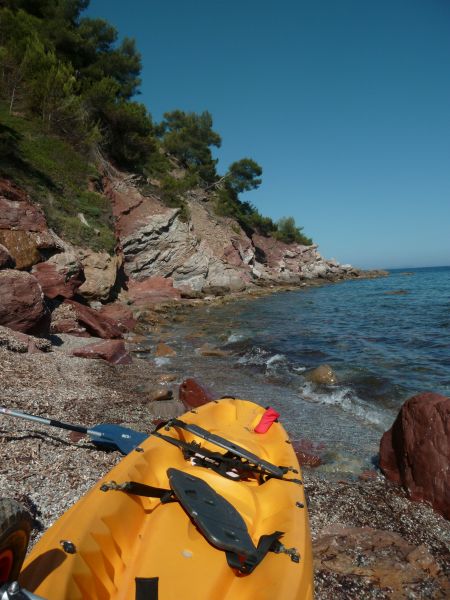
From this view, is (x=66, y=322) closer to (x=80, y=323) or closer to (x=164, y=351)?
(x=80, y=323)

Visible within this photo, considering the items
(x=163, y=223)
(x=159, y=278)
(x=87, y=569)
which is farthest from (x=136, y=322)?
(x=87, y=569)

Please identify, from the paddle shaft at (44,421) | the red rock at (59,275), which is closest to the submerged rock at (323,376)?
the paddle shaft at (44,421)

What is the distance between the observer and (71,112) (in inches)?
870

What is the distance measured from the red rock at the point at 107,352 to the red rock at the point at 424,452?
672 cm

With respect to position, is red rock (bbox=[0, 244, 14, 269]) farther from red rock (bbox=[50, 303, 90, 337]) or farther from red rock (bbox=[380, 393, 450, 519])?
red rock (bbox=[380, 393, 450, 519])

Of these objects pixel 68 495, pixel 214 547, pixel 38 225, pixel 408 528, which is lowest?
pixel 408 528

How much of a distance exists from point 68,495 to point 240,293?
25253mm

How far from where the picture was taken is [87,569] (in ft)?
6.50

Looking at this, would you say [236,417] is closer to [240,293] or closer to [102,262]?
[102,262]

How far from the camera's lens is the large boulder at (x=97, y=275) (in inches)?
633

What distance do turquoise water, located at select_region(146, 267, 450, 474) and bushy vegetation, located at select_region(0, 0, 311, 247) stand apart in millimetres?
8840

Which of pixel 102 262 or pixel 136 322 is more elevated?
pixel 102 262

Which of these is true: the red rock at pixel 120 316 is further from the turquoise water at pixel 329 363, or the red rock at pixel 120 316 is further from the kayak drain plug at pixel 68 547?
the kayak drain plug at pixel 68 547

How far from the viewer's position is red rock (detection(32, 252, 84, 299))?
1113 centimetres
